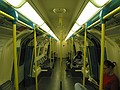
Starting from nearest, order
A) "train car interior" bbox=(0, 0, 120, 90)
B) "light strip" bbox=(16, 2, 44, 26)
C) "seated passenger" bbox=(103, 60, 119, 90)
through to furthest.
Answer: "train car interior" bbox=(0, 0, 120, 90)
"light strip" bbox=(16, 2, 44, 26)
"seated passenger" bbox=(103, 60, 119, 90)

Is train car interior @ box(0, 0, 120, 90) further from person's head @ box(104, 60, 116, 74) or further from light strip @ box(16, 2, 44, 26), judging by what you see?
person's head @ box(104, 60, 116, 74)

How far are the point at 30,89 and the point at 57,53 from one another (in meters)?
13.5

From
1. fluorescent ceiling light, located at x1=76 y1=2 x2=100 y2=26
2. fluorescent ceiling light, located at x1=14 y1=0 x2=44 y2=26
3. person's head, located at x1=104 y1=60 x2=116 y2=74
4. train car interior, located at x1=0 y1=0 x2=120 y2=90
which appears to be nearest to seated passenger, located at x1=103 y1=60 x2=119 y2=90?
person's head, located at x1=104 y1=60 x2=116 y2=74

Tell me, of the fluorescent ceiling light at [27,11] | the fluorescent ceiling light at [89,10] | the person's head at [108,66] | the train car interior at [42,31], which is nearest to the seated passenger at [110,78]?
the person's head at [108,66]

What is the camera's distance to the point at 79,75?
7.47 metres

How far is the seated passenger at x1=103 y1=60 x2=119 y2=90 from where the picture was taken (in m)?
2.98

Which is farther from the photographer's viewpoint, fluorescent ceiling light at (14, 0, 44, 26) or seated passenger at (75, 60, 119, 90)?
seated passenger at (75, 60, 119, 90)

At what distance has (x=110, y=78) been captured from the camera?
123 inches

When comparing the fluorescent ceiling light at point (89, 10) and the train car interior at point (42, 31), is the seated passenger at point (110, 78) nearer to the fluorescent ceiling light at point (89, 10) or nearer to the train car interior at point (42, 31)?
the train car interior at point (42, 31)

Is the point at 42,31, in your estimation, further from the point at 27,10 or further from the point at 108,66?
the point at 27,10

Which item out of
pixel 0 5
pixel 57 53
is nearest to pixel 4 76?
pixel 0 5

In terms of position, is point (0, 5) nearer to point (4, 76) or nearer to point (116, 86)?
point (4, 76)

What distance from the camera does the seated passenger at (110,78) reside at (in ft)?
9.77

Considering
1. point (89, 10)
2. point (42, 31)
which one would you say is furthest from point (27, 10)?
point (42, 31)
